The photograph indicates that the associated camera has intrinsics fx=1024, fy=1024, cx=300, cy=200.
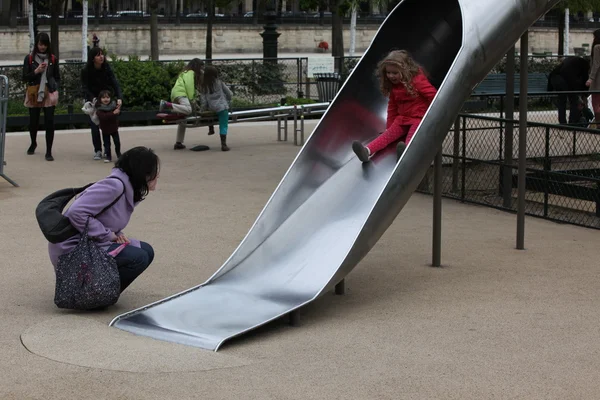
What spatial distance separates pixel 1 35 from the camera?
49250mm

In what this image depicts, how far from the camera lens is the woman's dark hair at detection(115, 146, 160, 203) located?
6.84 m

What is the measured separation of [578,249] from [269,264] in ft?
10.8

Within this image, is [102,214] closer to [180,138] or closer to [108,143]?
[108,143]

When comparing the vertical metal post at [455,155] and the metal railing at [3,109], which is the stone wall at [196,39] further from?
the vertical metal post at [455,155]

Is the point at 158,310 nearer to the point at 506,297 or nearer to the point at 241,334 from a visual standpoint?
the point at 241,334

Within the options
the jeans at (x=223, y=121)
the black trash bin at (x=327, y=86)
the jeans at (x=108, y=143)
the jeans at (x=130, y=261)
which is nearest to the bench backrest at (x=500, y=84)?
the black trash bin at (x=327, y=86)

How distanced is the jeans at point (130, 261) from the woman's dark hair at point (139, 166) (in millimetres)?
459

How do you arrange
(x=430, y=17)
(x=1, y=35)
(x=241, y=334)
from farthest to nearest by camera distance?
(x=1, y=35) → (x=430, y=17) → (x=241, y=334)

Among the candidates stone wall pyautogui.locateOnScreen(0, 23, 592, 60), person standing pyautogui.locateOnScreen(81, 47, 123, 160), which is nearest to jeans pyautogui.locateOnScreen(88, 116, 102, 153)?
person standing pyautogui.locateOnScreen(81, 47, 123, 160)

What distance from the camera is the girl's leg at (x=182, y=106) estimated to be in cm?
1602

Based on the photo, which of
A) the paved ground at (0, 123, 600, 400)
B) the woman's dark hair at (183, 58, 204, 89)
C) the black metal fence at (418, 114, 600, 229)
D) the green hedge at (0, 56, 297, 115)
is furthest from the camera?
the green hedge at (0, 56, 297, 115)

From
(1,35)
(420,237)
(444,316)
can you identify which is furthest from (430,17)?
(1,35)

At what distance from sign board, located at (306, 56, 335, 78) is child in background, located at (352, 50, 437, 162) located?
14261 mm

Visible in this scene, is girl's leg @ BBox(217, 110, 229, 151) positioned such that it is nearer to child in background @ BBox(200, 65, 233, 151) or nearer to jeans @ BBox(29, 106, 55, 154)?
child in background @ BBox(200, 65, 233, 151)
